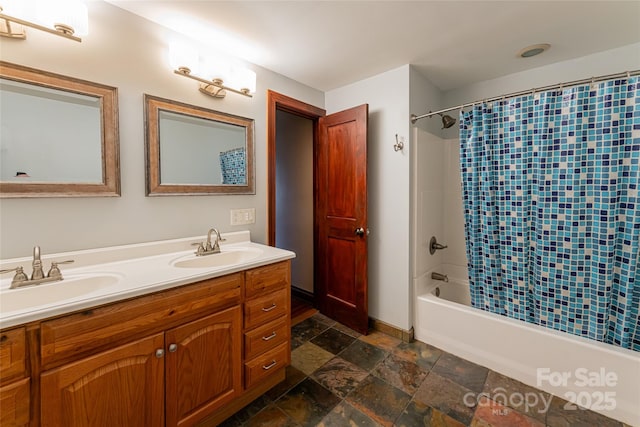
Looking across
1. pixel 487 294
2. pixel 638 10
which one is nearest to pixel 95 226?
pixel 487 294

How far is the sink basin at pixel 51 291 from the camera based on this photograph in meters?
1.04

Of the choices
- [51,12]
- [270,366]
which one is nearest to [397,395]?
[270,366]

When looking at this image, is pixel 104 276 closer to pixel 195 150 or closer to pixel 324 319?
pixel 195 150

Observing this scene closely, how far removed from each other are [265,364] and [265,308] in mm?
331

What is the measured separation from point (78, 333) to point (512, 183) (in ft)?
8.36

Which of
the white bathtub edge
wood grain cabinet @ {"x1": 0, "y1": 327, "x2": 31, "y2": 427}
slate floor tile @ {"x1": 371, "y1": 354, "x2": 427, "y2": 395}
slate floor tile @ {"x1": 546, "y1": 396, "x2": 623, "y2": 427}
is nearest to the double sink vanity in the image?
wood grain cabinet @ {"x1": 0, "y1": 327, "x2": 31, "y2": 427}

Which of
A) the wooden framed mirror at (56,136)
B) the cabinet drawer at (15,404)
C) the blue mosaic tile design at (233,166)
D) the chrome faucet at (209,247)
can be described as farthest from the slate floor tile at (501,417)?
the wooden framed mirror at (56,136)

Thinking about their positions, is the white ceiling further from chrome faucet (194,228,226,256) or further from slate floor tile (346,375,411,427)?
→ slate floor tile (346,375,411,427)

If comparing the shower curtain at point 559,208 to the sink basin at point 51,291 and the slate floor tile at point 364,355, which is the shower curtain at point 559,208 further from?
the sink basin at point 51,291

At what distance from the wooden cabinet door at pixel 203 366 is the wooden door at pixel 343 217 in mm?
1195

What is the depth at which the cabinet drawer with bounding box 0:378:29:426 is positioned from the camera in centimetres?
81

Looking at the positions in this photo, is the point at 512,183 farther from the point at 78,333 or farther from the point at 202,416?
the point at 78,333

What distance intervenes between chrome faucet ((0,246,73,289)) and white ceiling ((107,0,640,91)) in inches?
53.5

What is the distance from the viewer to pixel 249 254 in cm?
176
